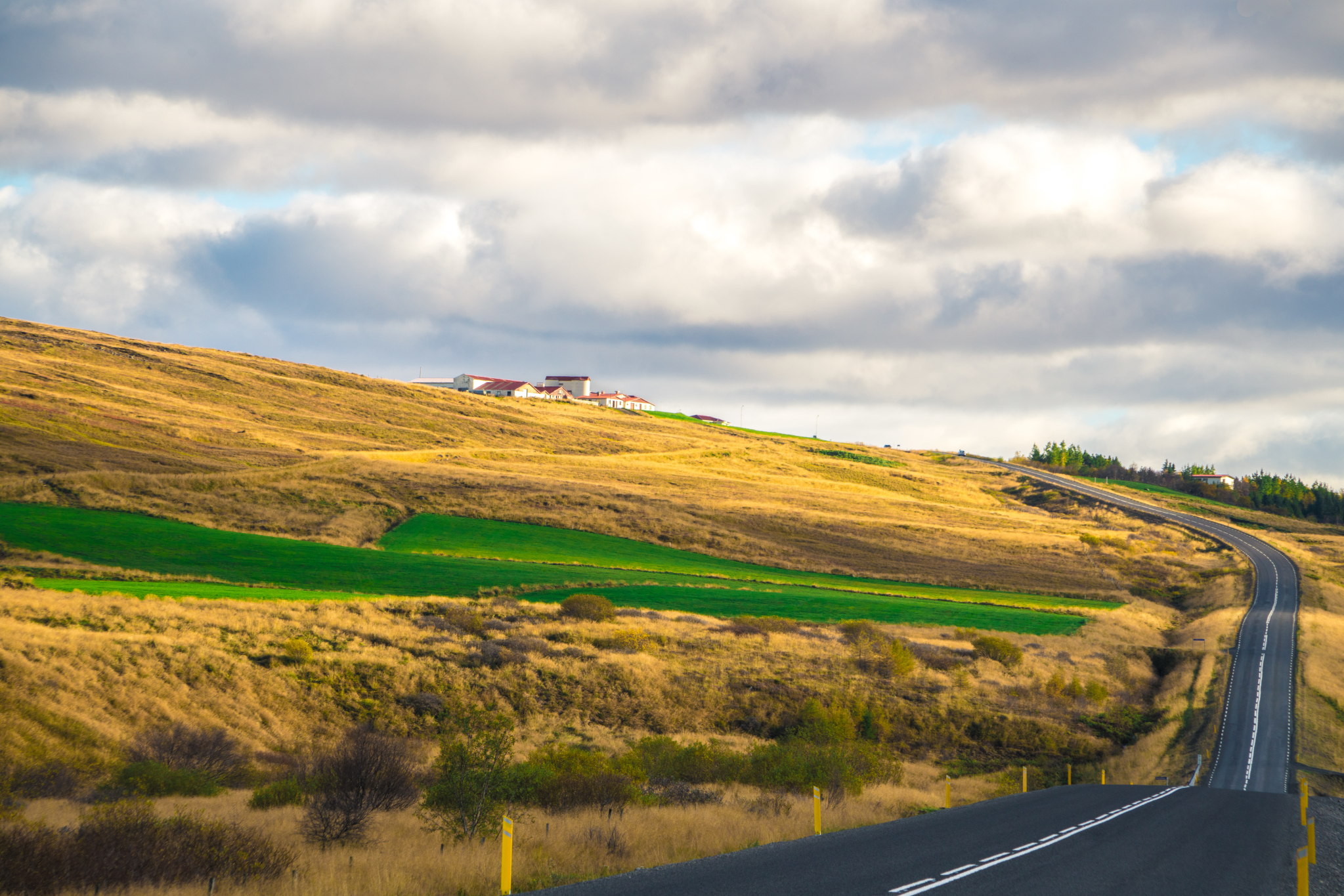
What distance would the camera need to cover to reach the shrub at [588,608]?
4162 centimetres

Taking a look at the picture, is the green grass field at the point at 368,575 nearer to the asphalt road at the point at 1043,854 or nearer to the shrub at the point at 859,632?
the shrub at the point at 859,632

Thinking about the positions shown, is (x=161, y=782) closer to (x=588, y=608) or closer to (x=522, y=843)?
(x=522, y=843)

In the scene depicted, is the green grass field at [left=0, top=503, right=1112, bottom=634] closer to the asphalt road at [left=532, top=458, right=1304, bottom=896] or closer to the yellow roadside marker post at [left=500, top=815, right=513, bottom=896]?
the asphalt road at [left=532, top=458, right=1304, bottom=896]

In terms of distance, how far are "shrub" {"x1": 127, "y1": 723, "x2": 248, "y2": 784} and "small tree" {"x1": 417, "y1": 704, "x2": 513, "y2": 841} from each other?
6201 mm

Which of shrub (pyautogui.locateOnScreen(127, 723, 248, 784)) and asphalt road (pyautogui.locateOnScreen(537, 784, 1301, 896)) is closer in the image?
asphalt road (pyautogui.locateOnScreen(537, 784, 1301, 896))

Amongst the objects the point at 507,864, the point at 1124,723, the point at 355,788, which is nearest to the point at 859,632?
the point at 1124,723

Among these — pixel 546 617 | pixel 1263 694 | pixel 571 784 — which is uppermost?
pixel 571 784

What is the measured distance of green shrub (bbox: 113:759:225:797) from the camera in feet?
51.4

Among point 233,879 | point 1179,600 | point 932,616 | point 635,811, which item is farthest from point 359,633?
point 1179,600

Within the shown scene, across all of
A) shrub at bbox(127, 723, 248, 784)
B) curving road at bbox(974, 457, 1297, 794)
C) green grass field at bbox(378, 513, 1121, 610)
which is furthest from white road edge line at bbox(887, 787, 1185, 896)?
green grass field at bbox(378, 513, 1121, 610)

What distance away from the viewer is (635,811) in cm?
1633

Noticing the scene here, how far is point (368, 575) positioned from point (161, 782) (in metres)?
33.0

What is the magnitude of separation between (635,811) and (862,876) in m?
6.13

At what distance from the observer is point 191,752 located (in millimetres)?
19031
